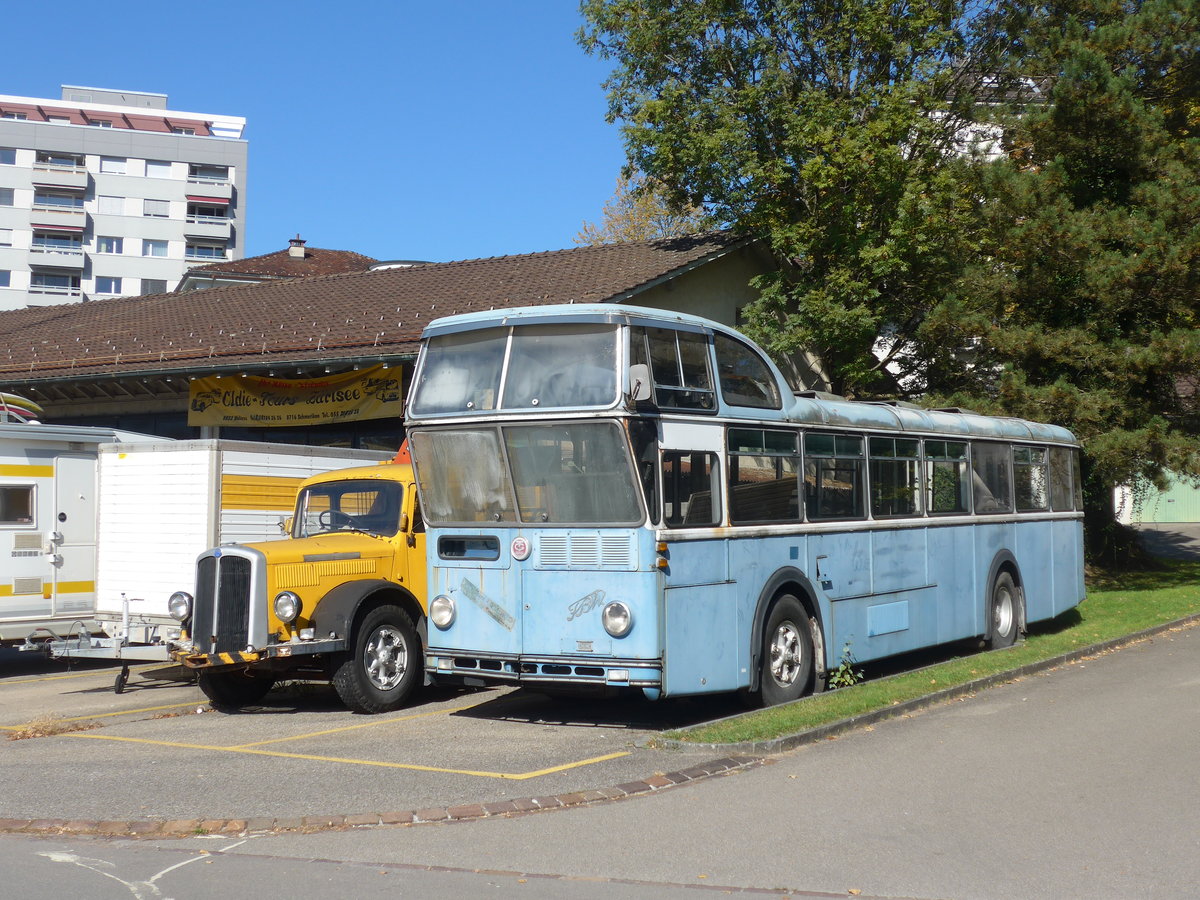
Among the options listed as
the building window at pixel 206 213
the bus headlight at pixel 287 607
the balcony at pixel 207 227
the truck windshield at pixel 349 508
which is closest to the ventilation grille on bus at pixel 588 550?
the bus headlight at pixel 287 607

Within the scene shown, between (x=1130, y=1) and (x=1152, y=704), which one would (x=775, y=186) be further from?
(x=1152, y=704)

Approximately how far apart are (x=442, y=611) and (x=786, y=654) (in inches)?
124

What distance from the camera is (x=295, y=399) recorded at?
2255 cm

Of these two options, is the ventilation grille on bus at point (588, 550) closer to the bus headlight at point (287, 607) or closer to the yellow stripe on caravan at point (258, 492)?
the bus headlight at point (287, 607)

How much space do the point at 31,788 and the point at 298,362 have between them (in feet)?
44.6

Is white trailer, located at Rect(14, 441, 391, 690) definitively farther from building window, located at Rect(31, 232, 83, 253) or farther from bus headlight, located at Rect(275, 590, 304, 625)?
building window, located at Rect(31, 232, 83, 253)

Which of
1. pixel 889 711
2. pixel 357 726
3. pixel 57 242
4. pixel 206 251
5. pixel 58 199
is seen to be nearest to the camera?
pixel 889 711

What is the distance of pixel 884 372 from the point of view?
2548 centimetres

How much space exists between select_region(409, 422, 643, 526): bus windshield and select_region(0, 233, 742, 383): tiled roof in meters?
9.91

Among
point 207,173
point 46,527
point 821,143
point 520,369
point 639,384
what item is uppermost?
point 207,173

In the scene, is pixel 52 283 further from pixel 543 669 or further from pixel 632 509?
pixel 632 509

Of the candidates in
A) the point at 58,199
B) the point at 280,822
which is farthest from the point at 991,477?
the point at 58,199

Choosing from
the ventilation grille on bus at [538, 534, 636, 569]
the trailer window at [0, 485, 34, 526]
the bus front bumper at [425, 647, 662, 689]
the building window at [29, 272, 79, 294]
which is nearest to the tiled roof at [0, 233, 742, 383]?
the trailer window at [0, 485, 34, 526]

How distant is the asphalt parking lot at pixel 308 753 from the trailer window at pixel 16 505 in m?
2.20
